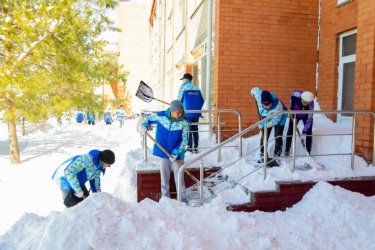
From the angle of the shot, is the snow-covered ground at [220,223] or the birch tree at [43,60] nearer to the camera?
the snow-covered ground at [220,223]

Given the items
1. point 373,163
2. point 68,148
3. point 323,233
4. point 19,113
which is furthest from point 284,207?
point 68,148

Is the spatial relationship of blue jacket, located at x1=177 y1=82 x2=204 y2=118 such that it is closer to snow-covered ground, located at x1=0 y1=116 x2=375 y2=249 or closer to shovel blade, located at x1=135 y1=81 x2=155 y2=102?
shovel blade, located at x1=135 y1=81 x2=155 y2=102

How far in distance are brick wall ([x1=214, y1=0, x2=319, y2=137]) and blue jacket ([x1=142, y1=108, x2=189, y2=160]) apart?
2392 mm

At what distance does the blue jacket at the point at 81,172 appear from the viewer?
160 inches

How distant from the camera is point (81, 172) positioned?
4.25 metres

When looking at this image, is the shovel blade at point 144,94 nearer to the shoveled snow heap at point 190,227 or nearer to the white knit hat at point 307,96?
the white knit hat at point 307,96

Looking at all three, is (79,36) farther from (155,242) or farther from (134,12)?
(134,12)

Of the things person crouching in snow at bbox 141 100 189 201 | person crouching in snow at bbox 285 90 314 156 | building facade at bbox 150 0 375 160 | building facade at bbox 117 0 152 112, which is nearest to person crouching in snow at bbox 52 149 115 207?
person crouching in snow at bbox 141 100 189 201

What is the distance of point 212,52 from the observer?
23.7 ft

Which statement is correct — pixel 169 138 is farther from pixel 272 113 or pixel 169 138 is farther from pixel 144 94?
pixel 144 94

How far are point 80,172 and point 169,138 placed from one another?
129cm

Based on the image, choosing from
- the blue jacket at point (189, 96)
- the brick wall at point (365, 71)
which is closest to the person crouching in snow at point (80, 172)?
the blue jacket at point (189, 96)

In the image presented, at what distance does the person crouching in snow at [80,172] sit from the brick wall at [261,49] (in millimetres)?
3031

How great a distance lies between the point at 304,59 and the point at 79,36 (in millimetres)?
7189
